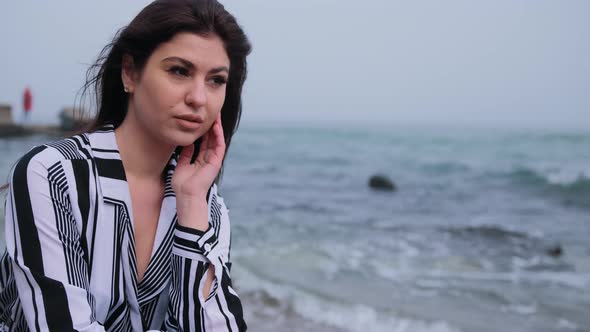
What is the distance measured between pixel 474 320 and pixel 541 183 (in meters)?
12.2

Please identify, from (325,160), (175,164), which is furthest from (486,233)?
(325,160)

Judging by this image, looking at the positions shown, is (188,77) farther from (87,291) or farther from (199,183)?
(87,291)

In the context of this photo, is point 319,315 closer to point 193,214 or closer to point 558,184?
point 193,214

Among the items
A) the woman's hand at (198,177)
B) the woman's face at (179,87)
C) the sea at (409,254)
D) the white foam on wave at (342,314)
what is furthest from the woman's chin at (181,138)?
the white foam on wave at (342,314)

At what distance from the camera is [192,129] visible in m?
1.72

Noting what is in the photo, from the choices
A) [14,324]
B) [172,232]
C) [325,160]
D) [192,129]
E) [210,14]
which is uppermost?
[210,14]

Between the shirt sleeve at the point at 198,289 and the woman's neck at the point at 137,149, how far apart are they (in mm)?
228

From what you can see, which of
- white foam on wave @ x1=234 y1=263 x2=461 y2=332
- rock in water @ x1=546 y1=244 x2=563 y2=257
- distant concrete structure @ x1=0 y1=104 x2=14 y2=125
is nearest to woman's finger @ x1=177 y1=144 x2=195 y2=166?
white foam on wave @ x1=234 y1=263 x2=461 y2=332

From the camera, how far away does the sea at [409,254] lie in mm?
4414

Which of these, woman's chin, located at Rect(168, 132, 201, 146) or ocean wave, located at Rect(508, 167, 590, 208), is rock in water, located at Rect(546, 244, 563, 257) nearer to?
ocean wave, located at Rect(508, 167, 590, 208)

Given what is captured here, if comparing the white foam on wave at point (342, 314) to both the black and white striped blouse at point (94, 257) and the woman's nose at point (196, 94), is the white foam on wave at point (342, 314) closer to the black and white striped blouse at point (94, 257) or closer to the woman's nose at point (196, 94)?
the black and white striped blouse at point (94, 257)

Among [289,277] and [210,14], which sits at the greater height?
[210,14]

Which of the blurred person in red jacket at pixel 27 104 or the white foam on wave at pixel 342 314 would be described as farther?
the blurred person in red jacket at pixel 27 104

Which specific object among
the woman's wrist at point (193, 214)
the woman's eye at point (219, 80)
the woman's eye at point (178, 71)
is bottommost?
the woman's wrist at point (193, 214)
